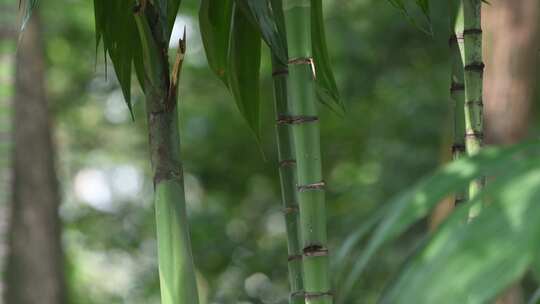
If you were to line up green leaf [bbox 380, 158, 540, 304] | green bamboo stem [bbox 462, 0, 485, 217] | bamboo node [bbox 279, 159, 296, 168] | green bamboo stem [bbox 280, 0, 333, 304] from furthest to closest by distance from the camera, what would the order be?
bamboo node [bbox 279, 159, 296, 168], green bamboo stem [bbox 462, 0, 485, 217], green bamboo stem [bbox 280, 0, 333, 304], green leaf [bbox 380, 158, 540, 304]

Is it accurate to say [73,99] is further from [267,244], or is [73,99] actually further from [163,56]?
[163,56]

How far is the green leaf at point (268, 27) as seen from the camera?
4.19 ft

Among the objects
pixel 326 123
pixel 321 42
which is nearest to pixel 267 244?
pixel 326 123

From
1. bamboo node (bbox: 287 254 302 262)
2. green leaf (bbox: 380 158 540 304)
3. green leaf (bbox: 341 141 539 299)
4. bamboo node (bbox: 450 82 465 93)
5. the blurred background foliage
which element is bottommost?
green leaf (bbox: 380 158 540 304)

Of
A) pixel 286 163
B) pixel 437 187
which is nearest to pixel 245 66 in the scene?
pixel 286 163

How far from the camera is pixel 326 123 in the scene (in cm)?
776

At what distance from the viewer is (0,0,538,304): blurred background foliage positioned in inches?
258

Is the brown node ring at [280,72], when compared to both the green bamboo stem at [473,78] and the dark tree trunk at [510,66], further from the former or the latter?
the dark tree trunk at [510,66]

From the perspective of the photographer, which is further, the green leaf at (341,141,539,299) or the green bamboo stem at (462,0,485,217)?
the green bamboo stem at (462,0,485,217)

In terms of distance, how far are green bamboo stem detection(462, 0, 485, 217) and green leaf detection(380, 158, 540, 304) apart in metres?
0.61

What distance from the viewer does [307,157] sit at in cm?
120

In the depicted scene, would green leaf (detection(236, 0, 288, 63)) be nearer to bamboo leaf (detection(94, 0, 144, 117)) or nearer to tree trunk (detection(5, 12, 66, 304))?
bamboo leaf (detection(94, 0, 144, 117))

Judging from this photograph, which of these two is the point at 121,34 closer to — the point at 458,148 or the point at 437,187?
the point at 458,148

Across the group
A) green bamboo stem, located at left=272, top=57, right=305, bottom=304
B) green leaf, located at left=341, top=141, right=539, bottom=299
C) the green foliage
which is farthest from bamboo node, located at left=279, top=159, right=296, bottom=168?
green leaf, located at left=341, top=141, right=539, bottom=299
